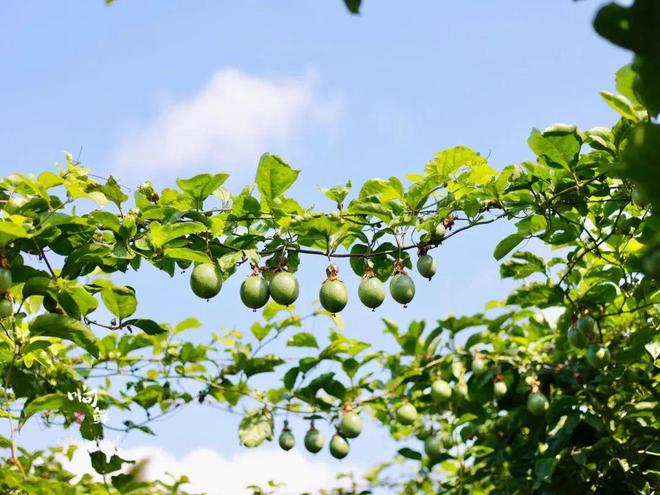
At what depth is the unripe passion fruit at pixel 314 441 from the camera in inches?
198

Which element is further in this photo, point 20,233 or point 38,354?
point 38,354

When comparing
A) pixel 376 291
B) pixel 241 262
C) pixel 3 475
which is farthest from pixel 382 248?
pixel 3 475

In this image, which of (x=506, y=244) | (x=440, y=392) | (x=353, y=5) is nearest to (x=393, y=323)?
(x=440, y=392)

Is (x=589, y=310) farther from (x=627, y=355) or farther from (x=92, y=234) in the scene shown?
(x=92, y=234)

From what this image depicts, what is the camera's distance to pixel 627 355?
4.52m

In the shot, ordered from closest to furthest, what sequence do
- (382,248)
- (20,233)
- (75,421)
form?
(20,233) → (382,248) → (75,421)

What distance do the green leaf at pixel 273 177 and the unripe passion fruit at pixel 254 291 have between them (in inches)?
13.9

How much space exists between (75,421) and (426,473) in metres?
4.04

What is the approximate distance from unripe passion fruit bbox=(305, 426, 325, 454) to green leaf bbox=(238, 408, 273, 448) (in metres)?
0.28

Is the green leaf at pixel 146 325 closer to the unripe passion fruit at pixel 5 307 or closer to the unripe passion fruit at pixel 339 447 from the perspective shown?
the unripe passion fruit at pixel 5 307

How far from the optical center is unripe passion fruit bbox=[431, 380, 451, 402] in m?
5.05

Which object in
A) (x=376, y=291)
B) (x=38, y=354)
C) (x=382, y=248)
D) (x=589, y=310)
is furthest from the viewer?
(x=589, y=310)

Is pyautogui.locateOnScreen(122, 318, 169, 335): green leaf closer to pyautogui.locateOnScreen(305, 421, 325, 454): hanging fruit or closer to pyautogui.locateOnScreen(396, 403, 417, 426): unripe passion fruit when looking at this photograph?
pyautogui.locateOnScreen(305, 421, 325, 454): hanging fruit

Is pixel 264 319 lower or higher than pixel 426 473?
higher
